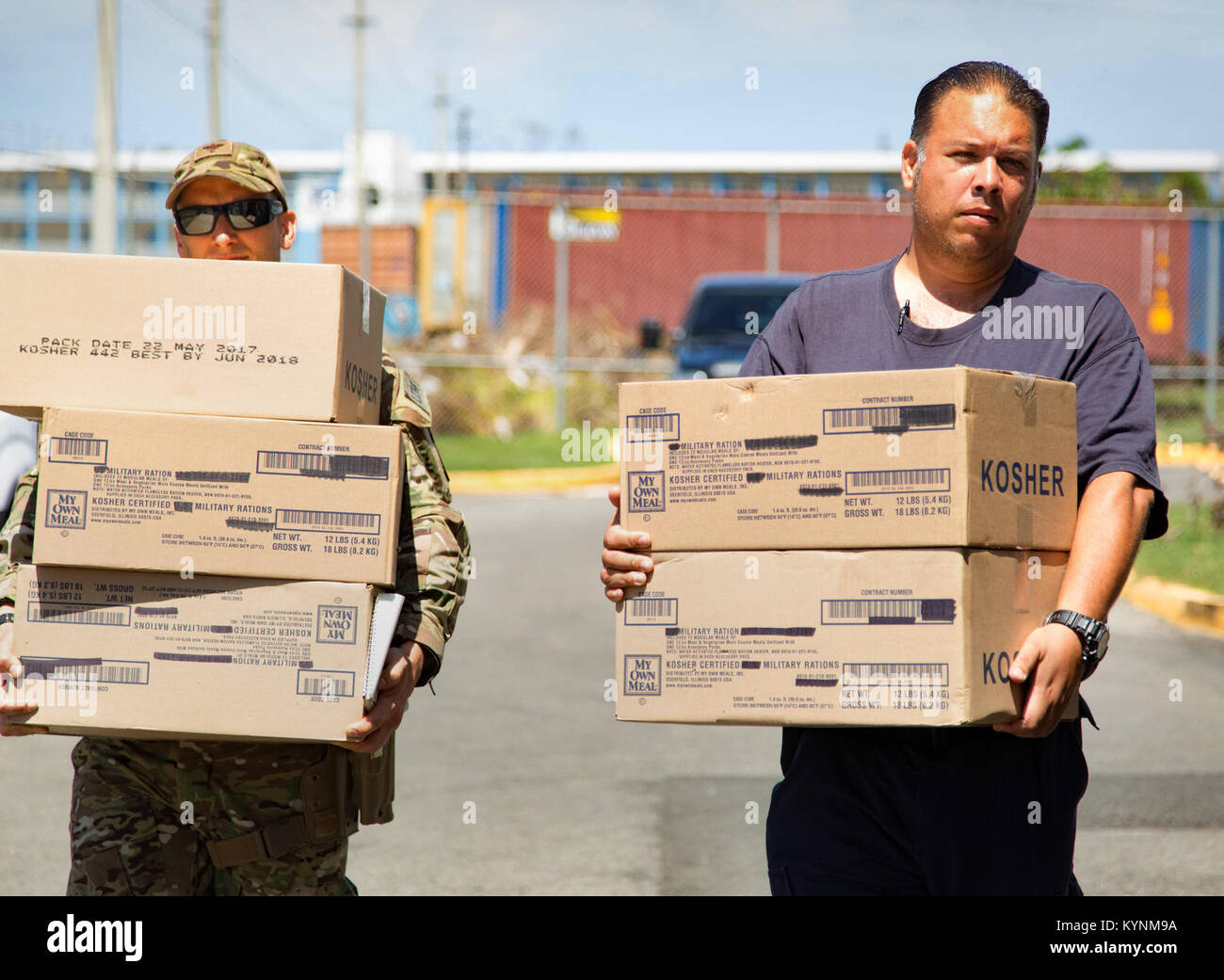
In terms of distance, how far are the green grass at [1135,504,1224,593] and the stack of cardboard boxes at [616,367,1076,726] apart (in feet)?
22.0

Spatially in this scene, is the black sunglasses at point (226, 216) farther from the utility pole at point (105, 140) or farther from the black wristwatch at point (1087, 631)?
the utility pole at point (105, 140)

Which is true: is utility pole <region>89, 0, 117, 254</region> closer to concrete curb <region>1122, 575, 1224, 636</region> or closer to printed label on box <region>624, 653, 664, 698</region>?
concrete curb <region>1122, 575, 1224, 636</region>

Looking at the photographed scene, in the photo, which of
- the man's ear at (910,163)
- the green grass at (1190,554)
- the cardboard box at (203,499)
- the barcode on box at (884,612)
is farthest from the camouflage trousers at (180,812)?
the green grass at (1190,554)

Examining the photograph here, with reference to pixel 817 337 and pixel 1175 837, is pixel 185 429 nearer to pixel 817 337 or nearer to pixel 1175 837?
pixel 817 337

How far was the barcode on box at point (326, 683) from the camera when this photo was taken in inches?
97.6

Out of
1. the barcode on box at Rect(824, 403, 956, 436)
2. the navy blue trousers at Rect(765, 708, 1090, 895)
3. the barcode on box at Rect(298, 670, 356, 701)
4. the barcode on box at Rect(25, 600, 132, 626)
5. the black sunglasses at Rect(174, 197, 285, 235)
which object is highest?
the black sunglasses at Rect(174, 197, 285, 235)

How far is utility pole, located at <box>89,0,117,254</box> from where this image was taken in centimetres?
1210

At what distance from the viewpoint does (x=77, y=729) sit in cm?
249

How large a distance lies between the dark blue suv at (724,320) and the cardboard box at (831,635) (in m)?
10.0

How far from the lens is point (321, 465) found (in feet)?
8.12

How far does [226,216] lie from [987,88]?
160 centimetres

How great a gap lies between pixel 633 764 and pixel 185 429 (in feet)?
12.1

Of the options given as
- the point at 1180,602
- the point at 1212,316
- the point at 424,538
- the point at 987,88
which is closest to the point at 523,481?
the point at 1180,602

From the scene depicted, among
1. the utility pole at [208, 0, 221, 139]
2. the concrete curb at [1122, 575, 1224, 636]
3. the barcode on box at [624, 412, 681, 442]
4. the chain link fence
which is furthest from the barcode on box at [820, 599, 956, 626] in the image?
the utility pole at [208, 0, 221, 139]
